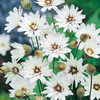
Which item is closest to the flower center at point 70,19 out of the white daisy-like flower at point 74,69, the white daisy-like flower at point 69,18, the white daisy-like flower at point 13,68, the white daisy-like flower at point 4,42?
the white daisy-like flower at point 69,18

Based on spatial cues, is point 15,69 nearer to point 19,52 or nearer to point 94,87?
point 19,52

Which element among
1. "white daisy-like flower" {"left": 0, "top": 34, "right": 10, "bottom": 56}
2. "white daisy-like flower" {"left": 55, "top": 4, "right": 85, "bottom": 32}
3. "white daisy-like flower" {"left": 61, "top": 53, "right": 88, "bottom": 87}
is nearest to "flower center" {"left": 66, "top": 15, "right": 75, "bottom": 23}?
"white daisy-like flower" {"left": 55, "top": 4, "right": 85, "bottom": 32}

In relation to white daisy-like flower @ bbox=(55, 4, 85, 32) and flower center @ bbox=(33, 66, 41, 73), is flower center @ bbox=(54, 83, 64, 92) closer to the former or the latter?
flower center @ bbox=(33, 66, 41, 73)

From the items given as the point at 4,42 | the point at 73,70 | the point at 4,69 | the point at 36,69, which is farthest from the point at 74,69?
the point at 4,42

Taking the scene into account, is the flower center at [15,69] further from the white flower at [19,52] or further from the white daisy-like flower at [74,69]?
the white daisy-like flower at [74,69]

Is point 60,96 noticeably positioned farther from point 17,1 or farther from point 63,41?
point 17,1

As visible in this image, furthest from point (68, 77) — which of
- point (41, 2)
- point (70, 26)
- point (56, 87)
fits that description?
point (41, 2)
